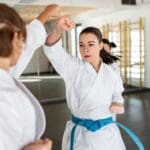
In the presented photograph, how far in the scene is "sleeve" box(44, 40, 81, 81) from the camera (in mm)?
1713

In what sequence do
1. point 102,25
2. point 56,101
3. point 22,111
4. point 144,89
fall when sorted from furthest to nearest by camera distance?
point 102,25 → point 144,89 → point 56,101 → point 22,111

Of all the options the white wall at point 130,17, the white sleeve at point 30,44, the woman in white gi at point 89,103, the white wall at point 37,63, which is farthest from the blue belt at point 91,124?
the white wall at point 130,17

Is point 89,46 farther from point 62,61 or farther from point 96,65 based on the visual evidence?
point 62,61

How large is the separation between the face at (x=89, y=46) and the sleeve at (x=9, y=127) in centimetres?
141

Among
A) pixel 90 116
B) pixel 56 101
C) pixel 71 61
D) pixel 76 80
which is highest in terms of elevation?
pixel 71 61

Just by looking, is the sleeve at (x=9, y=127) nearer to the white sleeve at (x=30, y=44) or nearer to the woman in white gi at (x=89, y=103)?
the white sleeve at (x=30, y=44)

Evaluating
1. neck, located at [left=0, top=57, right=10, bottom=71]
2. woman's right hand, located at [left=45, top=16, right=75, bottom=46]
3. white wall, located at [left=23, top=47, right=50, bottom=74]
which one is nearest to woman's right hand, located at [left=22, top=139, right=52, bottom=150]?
neck, located at [left=0, top=57, right=10, bottom=71]

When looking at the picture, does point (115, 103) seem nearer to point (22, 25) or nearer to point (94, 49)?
point (94, 49)

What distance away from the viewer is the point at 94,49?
7.07ft

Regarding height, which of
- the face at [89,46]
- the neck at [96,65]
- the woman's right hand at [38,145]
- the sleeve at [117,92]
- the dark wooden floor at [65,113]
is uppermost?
the face at [89,46]

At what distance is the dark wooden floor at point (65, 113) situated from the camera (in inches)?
173

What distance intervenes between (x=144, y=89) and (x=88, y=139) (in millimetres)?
6702

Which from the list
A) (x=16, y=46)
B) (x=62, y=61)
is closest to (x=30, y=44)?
(x=16, y=46)

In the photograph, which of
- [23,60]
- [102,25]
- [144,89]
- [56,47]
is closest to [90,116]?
[56,47]
